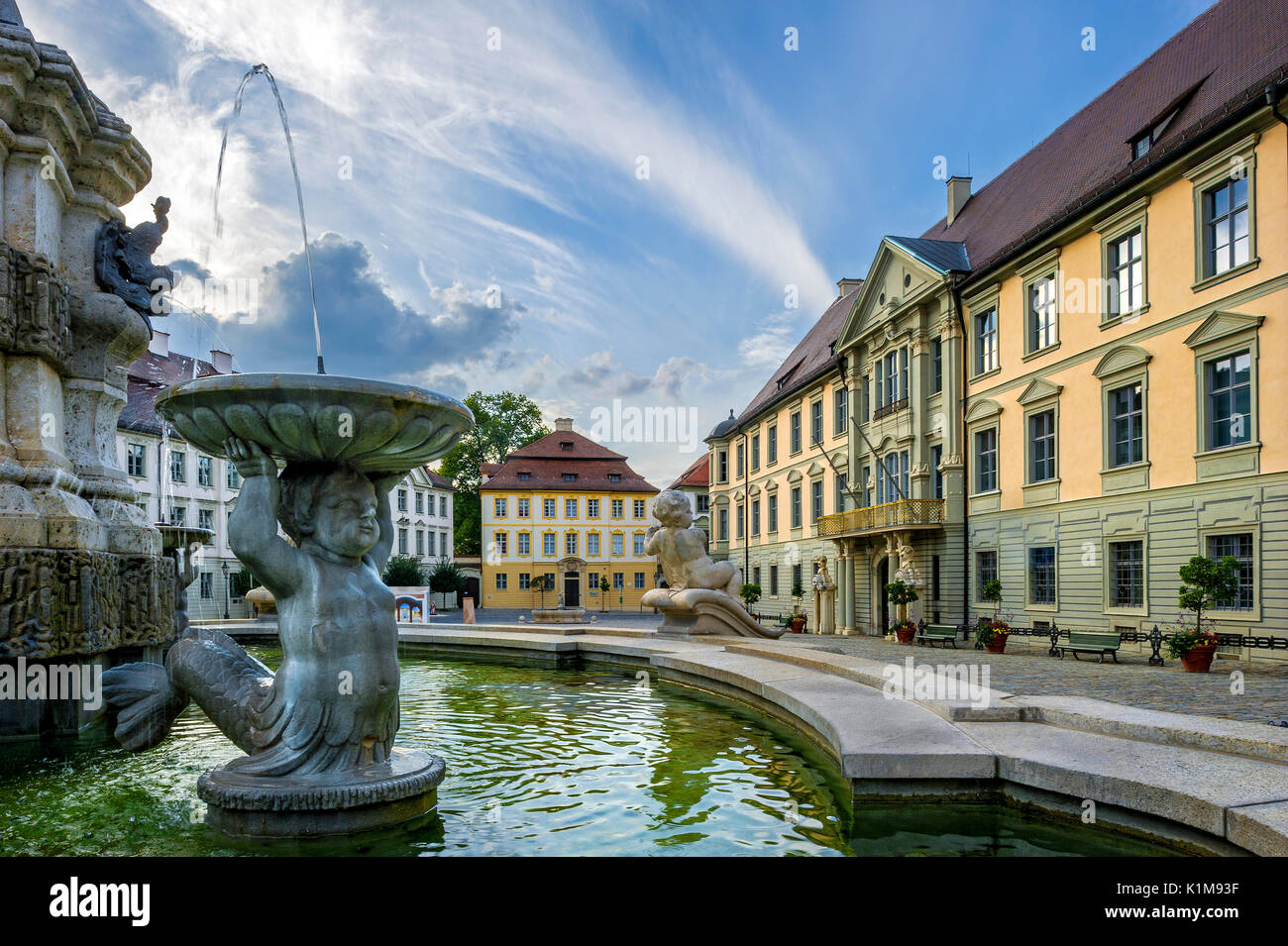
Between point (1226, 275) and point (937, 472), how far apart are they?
12513 millimetres

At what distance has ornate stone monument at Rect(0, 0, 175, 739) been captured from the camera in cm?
594

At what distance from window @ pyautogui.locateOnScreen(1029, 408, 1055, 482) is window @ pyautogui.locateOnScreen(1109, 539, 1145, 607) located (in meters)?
3.16

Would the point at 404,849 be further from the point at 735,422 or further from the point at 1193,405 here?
the point at 735,422

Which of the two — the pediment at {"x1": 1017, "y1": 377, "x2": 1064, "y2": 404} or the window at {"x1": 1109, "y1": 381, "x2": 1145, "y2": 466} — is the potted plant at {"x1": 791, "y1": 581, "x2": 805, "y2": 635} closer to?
the pediment at {"x1": 1017, "y1": 377, "x2": 1064, "y2": 404}

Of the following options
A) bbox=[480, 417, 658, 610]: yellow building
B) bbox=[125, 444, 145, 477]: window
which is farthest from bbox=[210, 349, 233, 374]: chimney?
bbox=[480, 417, 658, 610]: yellow building

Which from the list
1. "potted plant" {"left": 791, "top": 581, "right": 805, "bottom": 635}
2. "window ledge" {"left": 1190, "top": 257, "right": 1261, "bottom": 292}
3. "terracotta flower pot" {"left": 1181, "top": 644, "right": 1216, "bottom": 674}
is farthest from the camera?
"potted plant" {"left": 791, "top": 581, "right": 805, "bottom": 635}

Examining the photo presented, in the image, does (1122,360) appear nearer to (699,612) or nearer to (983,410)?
(983,410)

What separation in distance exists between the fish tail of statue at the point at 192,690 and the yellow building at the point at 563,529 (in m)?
57.7

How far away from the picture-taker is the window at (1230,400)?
1745cm

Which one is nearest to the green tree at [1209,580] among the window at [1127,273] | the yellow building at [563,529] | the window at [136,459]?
the window at [1127,273]

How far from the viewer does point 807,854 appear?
4332mm

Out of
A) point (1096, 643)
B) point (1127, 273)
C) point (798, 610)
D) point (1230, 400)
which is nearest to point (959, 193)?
point (1127, 273)
